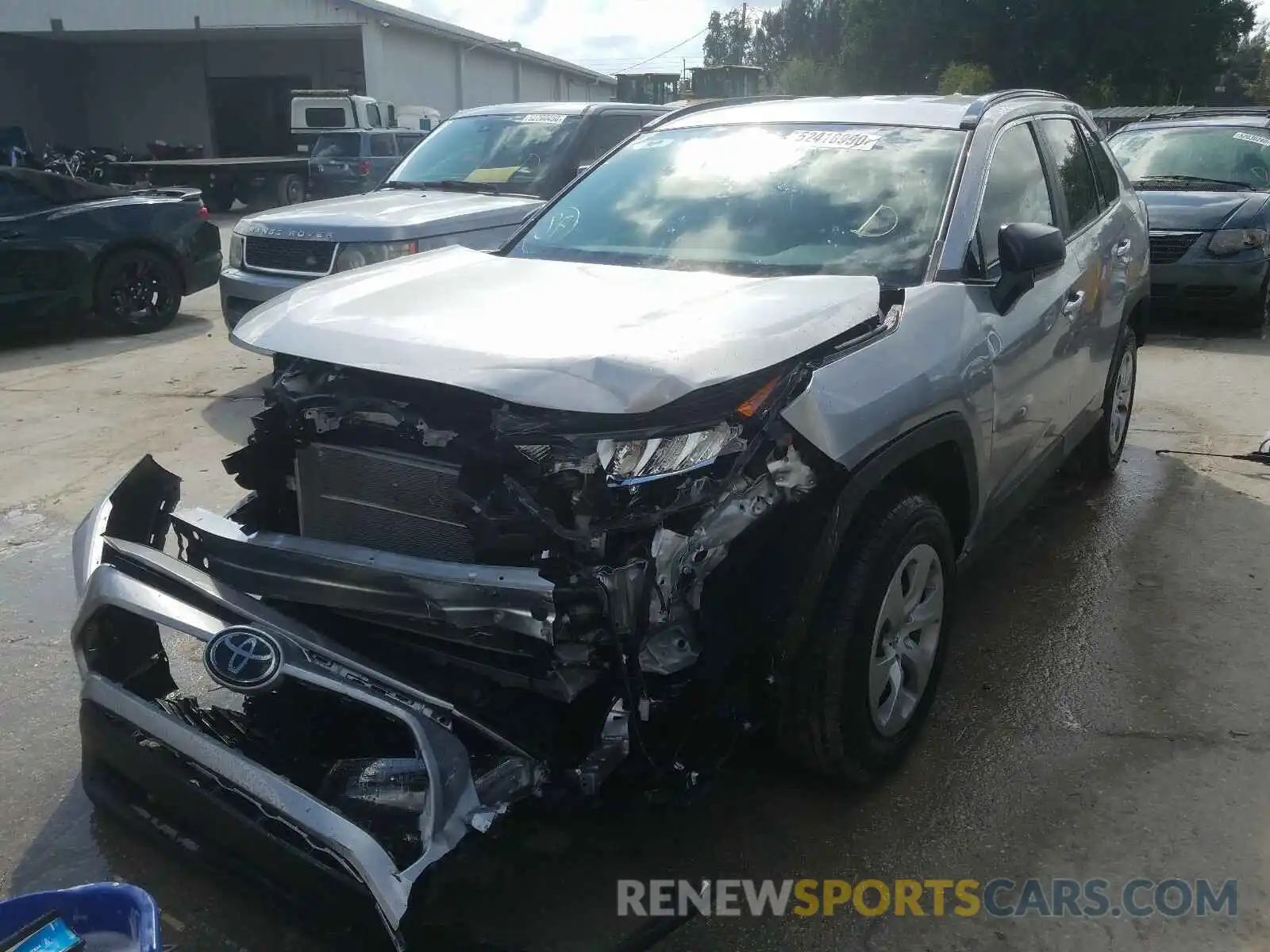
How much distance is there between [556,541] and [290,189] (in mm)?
22355

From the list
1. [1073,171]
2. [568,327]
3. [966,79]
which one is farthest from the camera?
[966,79]

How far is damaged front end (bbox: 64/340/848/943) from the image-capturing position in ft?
7.60

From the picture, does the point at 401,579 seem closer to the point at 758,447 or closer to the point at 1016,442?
the point at 758,447

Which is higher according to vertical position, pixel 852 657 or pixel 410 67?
pixel 410 67

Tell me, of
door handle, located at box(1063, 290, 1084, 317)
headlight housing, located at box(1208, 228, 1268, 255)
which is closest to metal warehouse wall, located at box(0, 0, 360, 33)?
headlight housing, located at box(1208, 228, 1268, 255)

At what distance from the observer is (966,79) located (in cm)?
3494

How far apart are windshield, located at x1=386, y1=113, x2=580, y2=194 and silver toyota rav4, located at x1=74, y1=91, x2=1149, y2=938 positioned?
4.71 m

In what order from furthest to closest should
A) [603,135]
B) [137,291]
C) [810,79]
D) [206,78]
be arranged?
1. [810,79]
2. [206,78]
3. [137,291]
4. [603,135]

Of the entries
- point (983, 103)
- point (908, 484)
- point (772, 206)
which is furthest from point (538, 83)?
point (908, 484)

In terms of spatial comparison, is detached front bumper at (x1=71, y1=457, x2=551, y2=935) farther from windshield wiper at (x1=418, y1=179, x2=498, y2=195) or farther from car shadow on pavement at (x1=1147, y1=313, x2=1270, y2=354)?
car shadow on pavement at (x1=1147, y1=313, x2=1270, y2=354)

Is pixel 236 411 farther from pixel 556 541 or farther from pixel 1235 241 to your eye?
Result: pixel 1235 241

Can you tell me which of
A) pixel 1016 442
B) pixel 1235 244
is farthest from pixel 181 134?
pixel 1016 442

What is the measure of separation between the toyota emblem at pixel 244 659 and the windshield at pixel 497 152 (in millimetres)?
5999

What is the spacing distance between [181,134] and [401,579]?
117ft
